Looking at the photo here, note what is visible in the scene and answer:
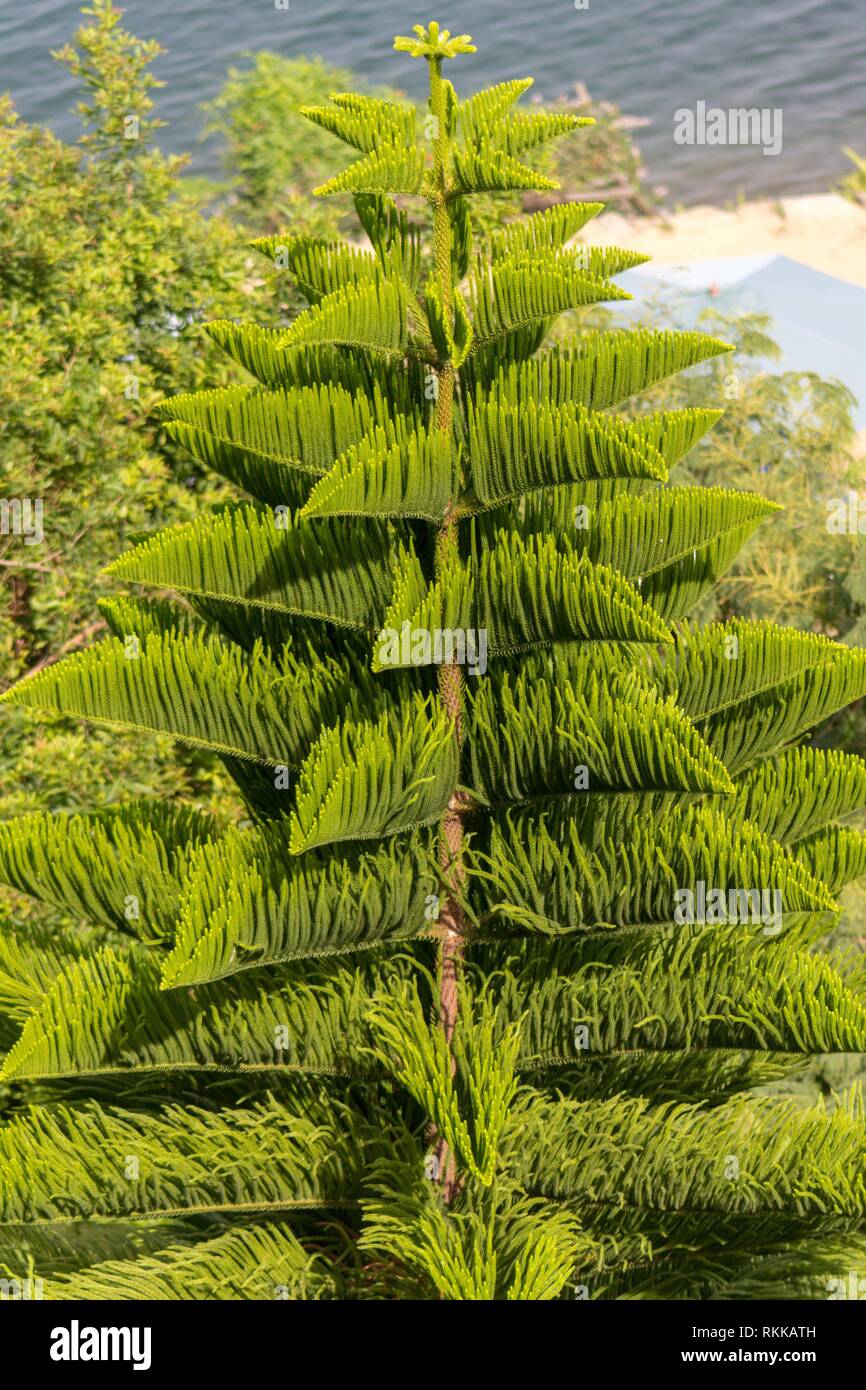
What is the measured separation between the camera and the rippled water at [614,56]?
22.0 m

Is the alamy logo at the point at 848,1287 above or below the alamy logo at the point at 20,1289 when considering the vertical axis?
below

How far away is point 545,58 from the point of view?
2506cm

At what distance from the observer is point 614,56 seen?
Answer: 25.7 meters

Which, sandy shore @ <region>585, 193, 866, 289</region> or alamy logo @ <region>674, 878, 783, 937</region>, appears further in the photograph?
sandy shore @ <region>585, 193, 866, 289</region>

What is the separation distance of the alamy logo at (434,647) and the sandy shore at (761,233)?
1673 cm

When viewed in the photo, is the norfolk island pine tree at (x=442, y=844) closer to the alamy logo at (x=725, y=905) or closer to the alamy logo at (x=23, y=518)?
the alamy logo at (x=725, y=905)

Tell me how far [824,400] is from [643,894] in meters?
8.32
